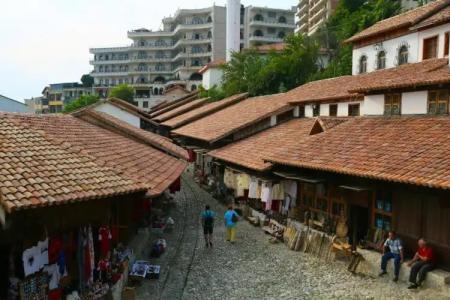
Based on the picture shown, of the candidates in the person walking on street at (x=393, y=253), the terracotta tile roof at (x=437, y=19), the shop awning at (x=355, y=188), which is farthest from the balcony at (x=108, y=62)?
the person walking on street at (x=393, y=253)

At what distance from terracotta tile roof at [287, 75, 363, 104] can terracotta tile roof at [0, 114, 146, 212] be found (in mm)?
16065

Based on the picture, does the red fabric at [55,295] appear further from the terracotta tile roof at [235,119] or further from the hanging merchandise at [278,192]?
the terracotta tile roof at [235,119]

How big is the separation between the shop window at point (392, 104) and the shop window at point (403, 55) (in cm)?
1067

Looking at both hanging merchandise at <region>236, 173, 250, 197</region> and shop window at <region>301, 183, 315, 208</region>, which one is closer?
shop window at <region>301, 183, 315, 208</region>

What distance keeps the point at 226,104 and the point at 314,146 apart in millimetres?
23954

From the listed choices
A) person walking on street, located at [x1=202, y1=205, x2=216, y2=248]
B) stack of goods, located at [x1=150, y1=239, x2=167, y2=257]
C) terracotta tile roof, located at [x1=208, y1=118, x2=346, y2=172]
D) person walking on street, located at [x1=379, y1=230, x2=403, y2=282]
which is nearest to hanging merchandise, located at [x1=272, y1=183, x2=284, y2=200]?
terracotta tile roof, located at [x1=208, y1=118, x2=346, y2=172]

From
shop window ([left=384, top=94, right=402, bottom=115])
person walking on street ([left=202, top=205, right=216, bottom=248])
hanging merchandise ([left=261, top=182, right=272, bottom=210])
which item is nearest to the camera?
person walking on street ([left=202, top=205, right=216, bottom=248])

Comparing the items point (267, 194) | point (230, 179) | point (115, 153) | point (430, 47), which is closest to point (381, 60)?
point (430, 47)

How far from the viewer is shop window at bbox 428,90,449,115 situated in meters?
16.9

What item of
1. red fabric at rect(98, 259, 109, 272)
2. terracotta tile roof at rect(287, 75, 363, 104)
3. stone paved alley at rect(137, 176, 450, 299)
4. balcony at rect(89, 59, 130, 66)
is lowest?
stone paved alley at rect(137, 176, 450, 299)

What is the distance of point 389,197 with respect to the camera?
49.5 ft

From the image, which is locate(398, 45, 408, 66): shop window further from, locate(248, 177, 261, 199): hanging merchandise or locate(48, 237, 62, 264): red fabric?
locate(48, 237, 62, 264): red fabric

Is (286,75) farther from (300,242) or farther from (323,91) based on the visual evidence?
(300,242)

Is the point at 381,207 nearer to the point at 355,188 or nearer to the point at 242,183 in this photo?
the point at 355,188
